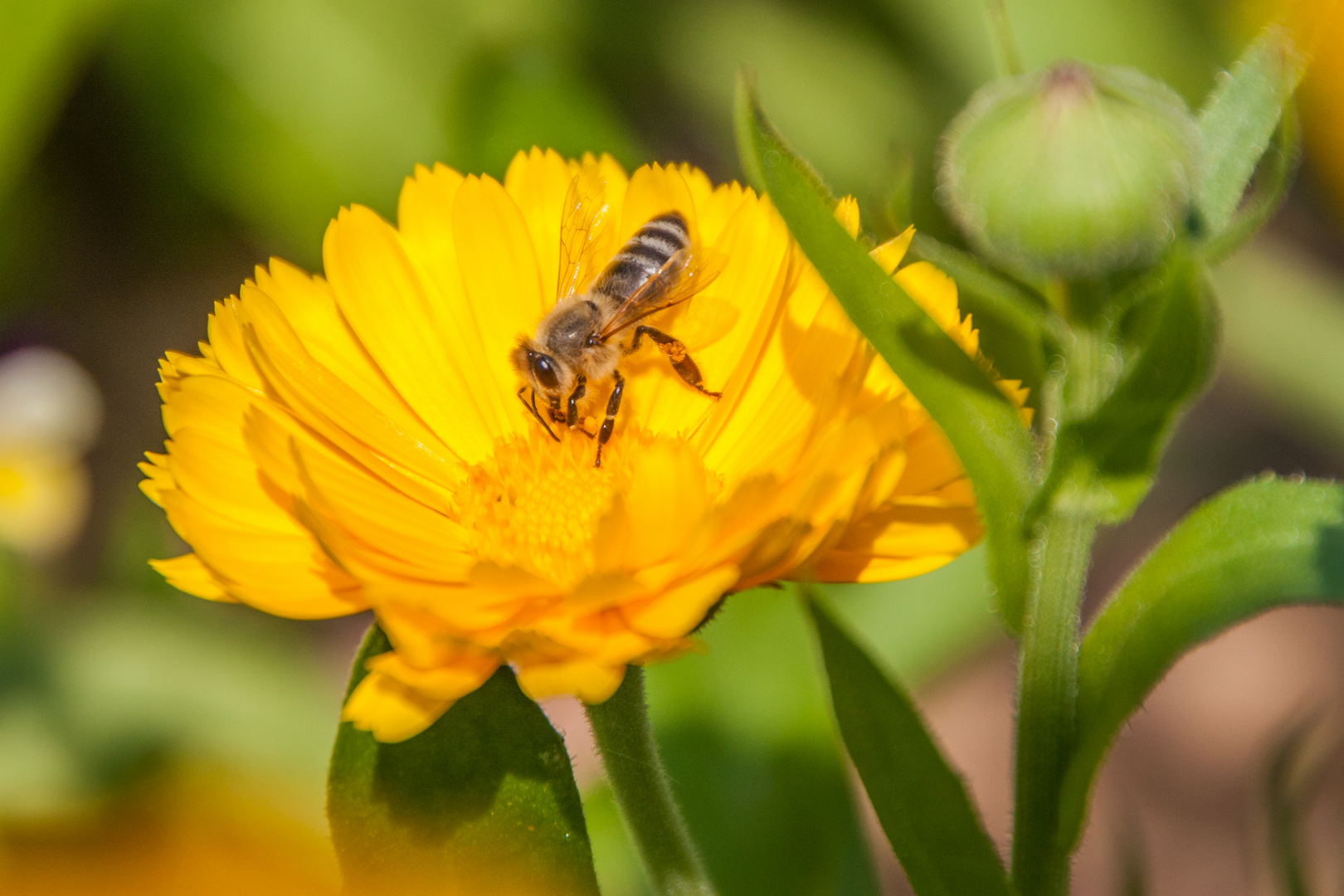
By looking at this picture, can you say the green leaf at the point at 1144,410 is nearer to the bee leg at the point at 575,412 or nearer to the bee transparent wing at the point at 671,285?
the bee transparent wing at the point at 671,285

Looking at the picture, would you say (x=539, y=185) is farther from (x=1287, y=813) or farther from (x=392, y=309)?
(x=1287, y=813)

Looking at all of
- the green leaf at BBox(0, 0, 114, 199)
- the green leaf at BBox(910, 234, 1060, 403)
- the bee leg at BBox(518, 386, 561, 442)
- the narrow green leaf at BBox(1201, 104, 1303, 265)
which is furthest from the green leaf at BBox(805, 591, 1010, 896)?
the green leaf at BBox(0, 0, 114, 199)

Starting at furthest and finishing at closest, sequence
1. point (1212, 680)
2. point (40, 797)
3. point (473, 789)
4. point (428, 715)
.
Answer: point (1212, 680) < point (40, 797) < point (473, 789) < point (428, 715)

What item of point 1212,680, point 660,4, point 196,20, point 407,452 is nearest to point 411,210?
point 407,452

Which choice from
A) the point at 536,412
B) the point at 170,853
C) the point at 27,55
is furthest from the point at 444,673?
the point at 27,55

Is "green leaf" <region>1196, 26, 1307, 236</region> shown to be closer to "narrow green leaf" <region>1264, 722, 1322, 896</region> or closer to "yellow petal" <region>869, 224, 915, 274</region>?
"yellow petal" <region>869, 224, 915, 274</region>

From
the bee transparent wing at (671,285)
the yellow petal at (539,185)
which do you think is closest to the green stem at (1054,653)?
the bee transparent wing at (671,285)

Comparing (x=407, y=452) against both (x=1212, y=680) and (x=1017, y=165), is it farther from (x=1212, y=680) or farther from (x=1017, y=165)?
(x=1212, y=680)
